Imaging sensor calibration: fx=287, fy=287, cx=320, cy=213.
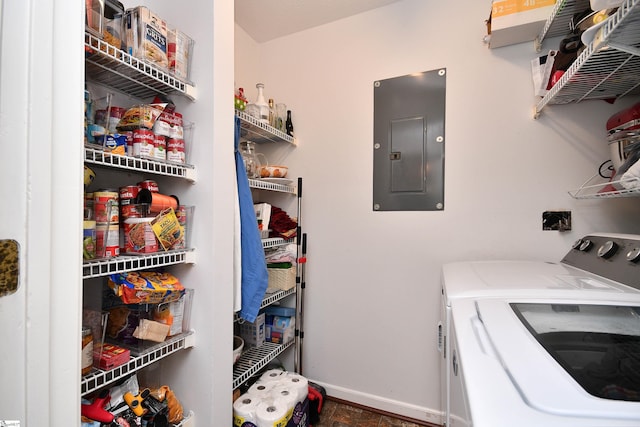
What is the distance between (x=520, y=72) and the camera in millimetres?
1604

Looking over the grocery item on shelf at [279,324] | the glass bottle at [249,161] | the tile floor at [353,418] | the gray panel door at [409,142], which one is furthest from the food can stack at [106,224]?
the tile floor at [353,418]

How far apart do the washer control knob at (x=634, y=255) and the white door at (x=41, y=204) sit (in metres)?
1.53

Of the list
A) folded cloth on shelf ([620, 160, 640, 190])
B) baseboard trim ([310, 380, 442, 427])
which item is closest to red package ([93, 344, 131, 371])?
baseboard trim ([310, 380, 442, 427])

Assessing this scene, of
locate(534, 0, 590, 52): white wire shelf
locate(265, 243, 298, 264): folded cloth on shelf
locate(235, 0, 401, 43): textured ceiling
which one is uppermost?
locate(235, 0, 401, 43): textured ceiling

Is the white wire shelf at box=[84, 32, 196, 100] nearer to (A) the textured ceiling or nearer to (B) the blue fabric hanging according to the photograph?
(B) the blue fabric hanging

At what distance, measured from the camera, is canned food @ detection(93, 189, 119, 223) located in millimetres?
970

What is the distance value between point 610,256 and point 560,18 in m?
1.11

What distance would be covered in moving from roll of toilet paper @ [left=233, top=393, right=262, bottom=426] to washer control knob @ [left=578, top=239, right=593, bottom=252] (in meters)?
A: 1.70

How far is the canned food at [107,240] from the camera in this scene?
954 mm

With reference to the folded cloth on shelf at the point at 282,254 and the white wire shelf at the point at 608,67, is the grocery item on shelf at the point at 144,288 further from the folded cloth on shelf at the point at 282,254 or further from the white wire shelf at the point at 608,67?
the white wire shelf at the point at 608,67

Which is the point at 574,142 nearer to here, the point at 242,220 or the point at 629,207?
the point at 629,207

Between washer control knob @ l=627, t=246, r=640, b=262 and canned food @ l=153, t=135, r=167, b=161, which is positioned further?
canned food @ l=153, t=135, r=167, b=161

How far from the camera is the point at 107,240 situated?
97 centimetres

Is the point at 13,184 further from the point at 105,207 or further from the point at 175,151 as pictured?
the point at 175,151
